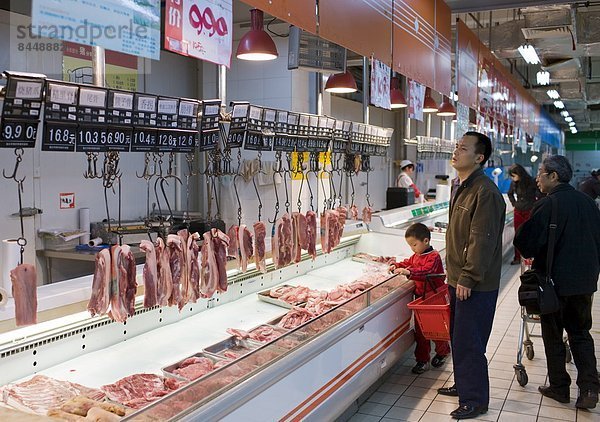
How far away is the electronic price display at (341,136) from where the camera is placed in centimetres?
503

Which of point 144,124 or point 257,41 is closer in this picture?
point 144,124

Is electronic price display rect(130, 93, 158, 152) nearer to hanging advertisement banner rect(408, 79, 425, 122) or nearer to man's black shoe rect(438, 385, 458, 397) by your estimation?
man's black shoe rect(438, 385, 458, 397)

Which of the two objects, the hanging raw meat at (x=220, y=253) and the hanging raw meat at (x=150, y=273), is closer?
the hanging raw meat at (x=150, y=273)

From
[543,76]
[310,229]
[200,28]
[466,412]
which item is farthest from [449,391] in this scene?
[543,76]

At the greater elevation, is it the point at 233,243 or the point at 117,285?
the point at 233,243

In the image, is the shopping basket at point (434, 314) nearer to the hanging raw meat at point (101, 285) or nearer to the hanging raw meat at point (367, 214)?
the hanging raw meat at point (367, 214)

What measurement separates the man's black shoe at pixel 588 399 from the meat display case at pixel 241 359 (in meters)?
1.43

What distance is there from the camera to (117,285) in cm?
295

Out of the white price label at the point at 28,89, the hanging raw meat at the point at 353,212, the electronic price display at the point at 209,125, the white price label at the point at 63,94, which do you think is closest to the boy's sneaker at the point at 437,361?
the hanging raw meat at the point at 353,212

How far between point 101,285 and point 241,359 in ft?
2.54

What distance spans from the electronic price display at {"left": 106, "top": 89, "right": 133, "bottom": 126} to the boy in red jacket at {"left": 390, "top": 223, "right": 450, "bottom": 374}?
10.4 ft

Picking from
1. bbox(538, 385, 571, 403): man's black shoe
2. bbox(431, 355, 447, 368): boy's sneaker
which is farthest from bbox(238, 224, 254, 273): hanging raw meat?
bbox(538, 385, 571, 403): man's black shoe

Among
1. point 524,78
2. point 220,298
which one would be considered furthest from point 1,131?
point 524,78

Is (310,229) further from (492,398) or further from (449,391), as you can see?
(492,398)
